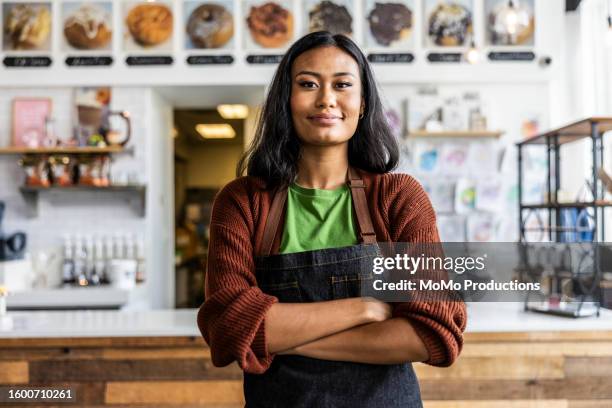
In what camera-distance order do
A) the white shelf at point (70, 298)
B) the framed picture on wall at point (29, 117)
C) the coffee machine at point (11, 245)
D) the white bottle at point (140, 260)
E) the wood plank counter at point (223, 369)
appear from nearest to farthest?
the wood plank counter at point (223, 369) < the white shelf at point (70, 298) < the coffee machine at point (11, 245) < the white bottle at point (140, 260) < the framed picture on wall at point (29, 117)

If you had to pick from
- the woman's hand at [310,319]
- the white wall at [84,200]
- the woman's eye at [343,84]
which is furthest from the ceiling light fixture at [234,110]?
the woman's hand at [310,319]

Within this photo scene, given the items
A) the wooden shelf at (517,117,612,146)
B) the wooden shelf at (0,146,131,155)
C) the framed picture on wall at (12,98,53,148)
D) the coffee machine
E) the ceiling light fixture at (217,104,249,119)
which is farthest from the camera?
the ceiling light fixture at (217,104,249,119)

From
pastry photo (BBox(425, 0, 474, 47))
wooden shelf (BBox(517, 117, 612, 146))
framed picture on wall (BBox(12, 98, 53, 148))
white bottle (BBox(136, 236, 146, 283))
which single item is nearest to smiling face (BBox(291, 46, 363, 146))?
wooden shelf (BBox(517, 117, 612, 146))

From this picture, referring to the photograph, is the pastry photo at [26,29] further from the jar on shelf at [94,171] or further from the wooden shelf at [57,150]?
→ the jar on shelf at [94,171]

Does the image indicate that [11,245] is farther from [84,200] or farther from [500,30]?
[500,30]

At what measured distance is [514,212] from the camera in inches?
190

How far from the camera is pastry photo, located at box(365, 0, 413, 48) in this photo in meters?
4.86

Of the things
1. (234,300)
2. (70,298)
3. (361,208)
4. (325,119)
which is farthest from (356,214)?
(70,298)

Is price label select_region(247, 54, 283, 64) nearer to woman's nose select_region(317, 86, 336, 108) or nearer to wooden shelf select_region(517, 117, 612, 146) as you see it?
wooden shelf select_region(517, 117, 612, 146)

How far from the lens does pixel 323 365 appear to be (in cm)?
123

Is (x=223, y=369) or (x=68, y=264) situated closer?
(x=223, y=369)

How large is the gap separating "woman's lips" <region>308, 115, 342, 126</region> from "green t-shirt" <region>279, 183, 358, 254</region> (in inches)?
6.6

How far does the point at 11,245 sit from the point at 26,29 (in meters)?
1.95

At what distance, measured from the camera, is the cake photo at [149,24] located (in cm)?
486
